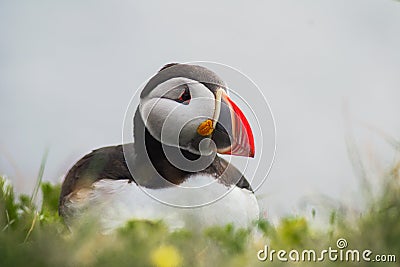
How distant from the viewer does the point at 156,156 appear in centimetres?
282

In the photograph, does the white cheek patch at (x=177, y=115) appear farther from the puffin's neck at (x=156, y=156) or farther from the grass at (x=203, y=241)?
the grass at (x=203, y=241)

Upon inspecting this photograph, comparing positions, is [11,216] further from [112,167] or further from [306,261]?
[306,261]

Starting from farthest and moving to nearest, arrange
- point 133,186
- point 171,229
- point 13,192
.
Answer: point 13,192 → point 133,186 → point 171,229

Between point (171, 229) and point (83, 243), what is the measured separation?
515 millimetres

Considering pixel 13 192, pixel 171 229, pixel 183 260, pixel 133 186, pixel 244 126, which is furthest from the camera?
pixel 13 192

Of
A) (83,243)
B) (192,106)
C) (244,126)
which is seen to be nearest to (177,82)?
(192,106)

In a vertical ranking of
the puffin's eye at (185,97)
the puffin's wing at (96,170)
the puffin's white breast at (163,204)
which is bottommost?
the puffin's white breast at (163,204)

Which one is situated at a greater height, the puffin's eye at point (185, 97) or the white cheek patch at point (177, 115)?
the puffin's eye at point (185, 97)

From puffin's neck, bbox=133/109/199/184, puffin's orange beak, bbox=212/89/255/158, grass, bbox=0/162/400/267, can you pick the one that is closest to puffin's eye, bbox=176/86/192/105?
puffin's orange beak, bbox=212/89/255/158

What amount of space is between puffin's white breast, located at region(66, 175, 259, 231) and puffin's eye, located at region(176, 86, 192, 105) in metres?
0.35

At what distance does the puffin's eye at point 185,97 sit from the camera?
2.61 m

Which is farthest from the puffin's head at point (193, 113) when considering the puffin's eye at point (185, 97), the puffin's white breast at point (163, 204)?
the puffin's white breast at point (163, 204)

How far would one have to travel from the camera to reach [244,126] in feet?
8.30

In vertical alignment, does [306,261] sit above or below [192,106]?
below
